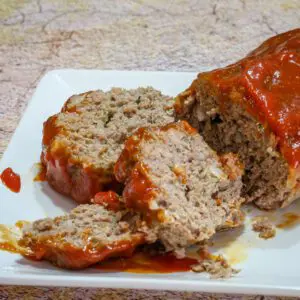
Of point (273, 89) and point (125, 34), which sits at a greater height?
point (125, 34)

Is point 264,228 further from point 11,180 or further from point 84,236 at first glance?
point 11,180

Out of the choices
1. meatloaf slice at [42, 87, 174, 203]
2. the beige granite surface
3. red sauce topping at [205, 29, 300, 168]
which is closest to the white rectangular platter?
meatloaf slice at [42, 87, 174, 203]

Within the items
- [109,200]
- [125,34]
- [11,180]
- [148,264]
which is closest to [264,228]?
[148,264]

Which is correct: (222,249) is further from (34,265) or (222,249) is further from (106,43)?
(106,43)

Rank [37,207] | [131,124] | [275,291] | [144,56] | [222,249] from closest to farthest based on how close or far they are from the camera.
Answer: [275,291] → [222,249] → [37,207] → [131,124] → [144,56]

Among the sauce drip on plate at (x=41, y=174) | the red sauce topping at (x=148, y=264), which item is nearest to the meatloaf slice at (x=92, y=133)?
the sauce drip on plate at (x=41, y=174)

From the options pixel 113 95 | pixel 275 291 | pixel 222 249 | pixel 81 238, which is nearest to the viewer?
pixel 275 291

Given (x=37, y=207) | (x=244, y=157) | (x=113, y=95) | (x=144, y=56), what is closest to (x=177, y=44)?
(x=144, y=56)
